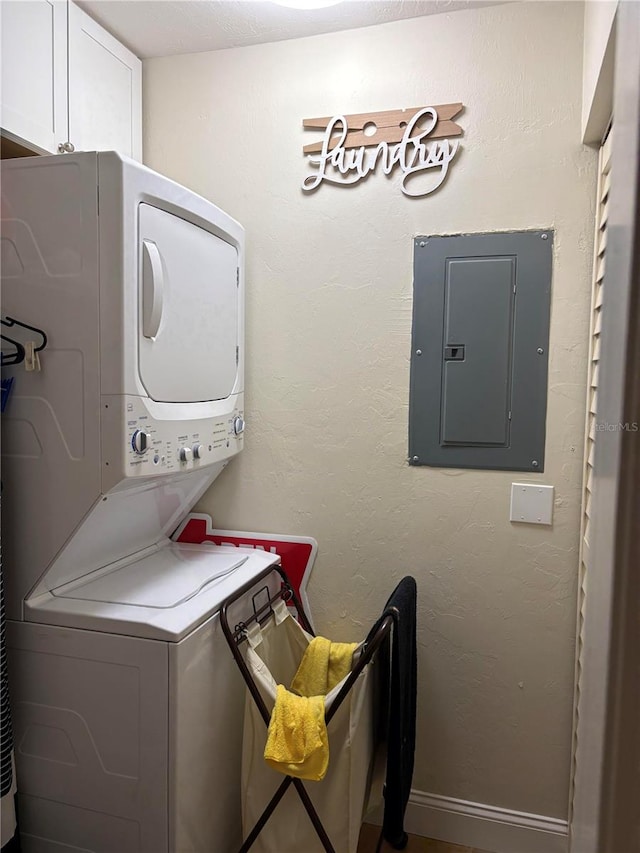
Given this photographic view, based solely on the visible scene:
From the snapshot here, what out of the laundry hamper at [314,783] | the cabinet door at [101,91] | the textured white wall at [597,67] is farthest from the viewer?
the cabinet door at [101,91]

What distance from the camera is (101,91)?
6.28ft

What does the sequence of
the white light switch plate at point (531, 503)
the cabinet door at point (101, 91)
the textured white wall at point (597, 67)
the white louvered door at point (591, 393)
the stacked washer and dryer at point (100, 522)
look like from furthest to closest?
the white light switch plate at point (531, 503) → the cabinet door at point (101, 91) → the white louvered door at point (591, 393) → the stacked washer and dryer at point (100, 522) → the textured white wall at point (597, 67)

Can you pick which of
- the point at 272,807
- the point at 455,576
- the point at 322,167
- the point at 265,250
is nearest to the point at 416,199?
the point at 322,167

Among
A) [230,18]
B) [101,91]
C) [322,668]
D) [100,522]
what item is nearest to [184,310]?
[100,522]

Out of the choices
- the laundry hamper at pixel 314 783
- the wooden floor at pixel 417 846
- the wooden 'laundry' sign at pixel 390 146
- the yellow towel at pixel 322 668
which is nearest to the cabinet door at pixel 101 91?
the wooden 'laundry' sign at pixel 390 146

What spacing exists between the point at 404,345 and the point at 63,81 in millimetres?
1244

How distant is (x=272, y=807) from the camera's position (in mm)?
1583

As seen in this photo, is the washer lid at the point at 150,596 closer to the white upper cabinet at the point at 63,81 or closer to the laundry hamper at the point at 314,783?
the laundry hamper at the point at 314,783

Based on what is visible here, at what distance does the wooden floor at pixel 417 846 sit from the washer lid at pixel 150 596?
949mm

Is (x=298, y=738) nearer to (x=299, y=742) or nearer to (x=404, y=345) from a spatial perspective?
(x=299, y=742)

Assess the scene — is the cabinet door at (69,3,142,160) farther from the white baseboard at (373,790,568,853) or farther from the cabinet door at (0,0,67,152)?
the white baseboard at (373,790,568,853)

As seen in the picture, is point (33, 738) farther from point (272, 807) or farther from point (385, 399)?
point (385, 399)

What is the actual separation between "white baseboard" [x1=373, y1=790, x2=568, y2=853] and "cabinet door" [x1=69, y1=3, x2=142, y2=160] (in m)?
2.33

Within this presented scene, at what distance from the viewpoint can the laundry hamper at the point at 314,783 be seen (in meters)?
1.56
